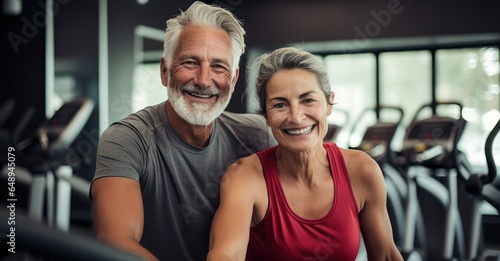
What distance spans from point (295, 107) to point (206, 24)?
32 centimetres

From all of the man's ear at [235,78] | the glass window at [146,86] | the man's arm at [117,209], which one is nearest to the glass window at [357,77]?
the glass window at [146,86]

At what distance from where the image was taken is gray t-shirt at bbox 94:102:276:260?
1303 mm

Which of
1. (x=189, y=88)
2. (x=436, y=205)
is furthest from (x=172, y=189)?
(x=436, y=205)

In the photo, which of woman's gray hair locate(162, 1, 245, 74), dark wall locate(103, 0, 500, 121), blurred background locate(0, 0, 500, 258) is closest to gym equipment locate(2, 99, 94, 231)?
blurred background locate(0, 0, 500, 258)

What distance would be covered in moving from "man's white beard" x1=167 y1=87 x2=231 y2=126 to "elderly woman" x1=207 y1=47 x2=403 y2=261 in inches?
5.1

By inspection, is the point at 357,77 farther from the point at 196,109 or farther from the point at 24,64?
the point at 196,109

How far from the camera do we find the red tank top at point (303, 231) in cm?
126

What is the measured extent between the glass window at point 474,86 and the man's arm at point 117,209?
4956 millimetres

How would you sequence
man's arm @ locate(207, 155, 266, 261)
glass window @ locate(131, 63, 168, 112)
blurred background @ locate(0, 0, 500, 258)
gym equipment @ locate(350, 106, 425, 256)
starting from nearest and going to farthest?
man's arm @ locate(207, 155, 266, 261) → glass window @ locate(131, 63, 168, 112) → blurred background @ locate(0, 0, 500, 258) → gym equipment @ locate(350, 106, 425, 256)

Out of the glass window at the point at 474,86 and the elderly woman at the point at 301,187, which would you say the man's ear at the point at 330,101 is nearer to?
the elderly woman at the point at 301,187

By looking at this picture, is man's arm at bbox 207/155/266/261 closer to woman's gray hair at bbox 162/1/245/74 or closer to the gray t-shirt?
the gray t-shirt

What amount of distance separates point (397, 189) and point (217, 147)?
3478mm

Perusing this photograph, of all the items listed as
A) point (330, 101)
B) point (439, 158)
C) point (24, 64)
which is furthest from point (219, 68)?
point (439, 158)

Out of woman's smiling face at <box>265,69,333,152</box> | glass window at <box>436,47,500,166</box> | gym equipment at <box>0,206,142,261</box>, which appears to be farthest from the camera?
glass window at <box>436,47,500,166</box>
